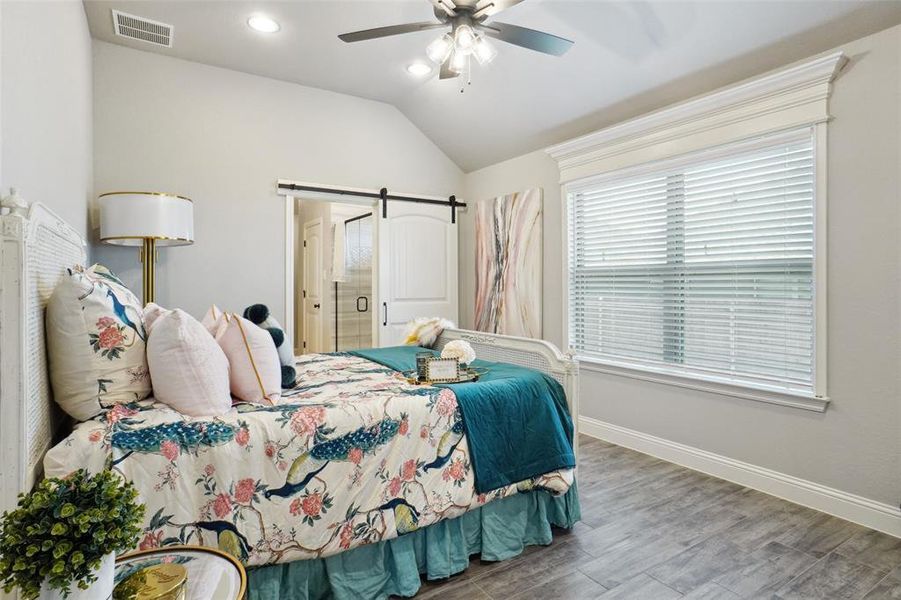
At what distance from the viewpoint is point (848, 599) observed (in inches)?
72.1

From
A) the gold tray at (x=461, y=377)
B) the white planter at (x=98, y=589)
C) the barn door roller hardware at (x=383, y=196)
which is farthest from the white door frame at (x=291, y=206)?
the white planter at (x=98, y=589)

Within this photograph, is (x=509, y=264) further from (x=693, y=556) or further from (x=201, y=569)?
(x=201, y=569)

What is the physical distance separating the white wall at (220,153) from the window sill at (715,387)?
9.09ft

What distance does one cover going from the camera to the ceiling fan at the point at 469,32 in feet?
7.13

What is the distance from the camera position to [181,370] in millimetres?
1582

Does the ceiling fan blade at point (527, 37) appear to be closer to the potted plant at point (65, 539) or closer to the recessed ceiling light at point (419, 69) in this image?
the recessed ceiling light at point (419, 69)

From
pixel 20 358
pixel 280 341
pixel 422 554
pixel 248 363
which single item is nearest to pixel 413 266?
pixel 280 341

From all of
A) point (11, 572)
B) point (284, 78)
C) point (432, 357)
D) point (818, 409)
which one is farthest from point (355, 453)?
point (284, 78)

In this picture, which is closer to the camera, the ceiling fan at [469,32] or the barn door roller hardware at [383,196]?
the ceiling fan at [469,32]

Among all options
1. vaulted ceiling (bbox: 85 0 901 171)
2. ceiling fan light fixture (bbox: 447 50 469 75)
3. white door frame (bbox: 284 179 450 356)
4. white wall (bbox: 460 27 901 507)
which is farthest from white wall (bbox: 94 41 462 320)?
white wall (bbox: 460 27 901 507)

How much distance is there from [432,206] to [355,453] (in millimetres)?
3674

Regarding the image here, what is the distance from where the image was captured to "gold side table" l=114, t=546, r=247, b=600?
3.28 ft

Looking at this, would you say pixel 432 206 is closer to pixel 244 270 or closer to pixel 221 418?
pixel 244 270

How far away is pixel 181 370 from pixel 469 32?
1.92m
